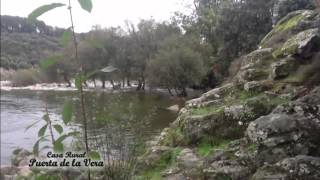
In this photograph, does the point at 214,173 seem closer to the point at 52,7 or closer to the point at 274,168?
the point at 274,168

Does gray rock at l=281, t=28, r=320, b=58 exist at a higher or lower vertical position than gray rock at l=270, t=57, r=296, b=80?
higher

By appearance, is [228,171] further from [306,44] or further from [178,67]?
[178,67]

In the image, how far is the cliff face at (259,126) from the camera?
20.3 ft

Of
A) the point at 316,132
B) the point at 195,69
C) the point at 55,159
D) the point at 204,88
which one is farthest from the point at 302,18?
the point at 204,88

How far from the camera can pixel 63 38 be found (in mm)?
2166

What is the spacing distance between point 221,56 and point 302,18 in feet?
79.3

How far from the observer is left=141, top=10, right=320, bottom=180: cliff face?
20.3 ft

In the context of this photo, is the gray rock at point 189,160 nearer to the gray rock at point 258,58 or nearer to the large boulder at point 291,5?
the gray rock at point 258,58

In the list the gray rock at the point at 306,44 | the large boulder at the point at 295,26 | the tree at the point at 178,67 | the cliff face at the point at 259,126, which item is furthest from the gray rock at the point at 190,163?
the tree at the point at 178,67

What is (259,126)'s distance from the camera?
6.48 m

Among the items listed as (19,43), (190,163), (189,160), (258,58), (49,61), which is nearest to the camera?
(49,61)

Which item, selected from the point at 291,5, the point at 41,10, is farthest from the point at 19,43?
the point at 41,10

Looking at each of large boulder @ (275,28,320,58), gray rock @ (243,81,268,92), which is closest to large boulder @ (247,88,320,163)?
gray rock @ (243,81,268,92)

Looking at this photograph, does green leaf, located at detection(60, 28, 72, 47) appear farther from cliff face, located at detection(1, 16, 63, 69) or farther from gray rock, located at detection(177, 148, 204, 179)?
cliff face, located at detection(1, 16, 63, 69)
